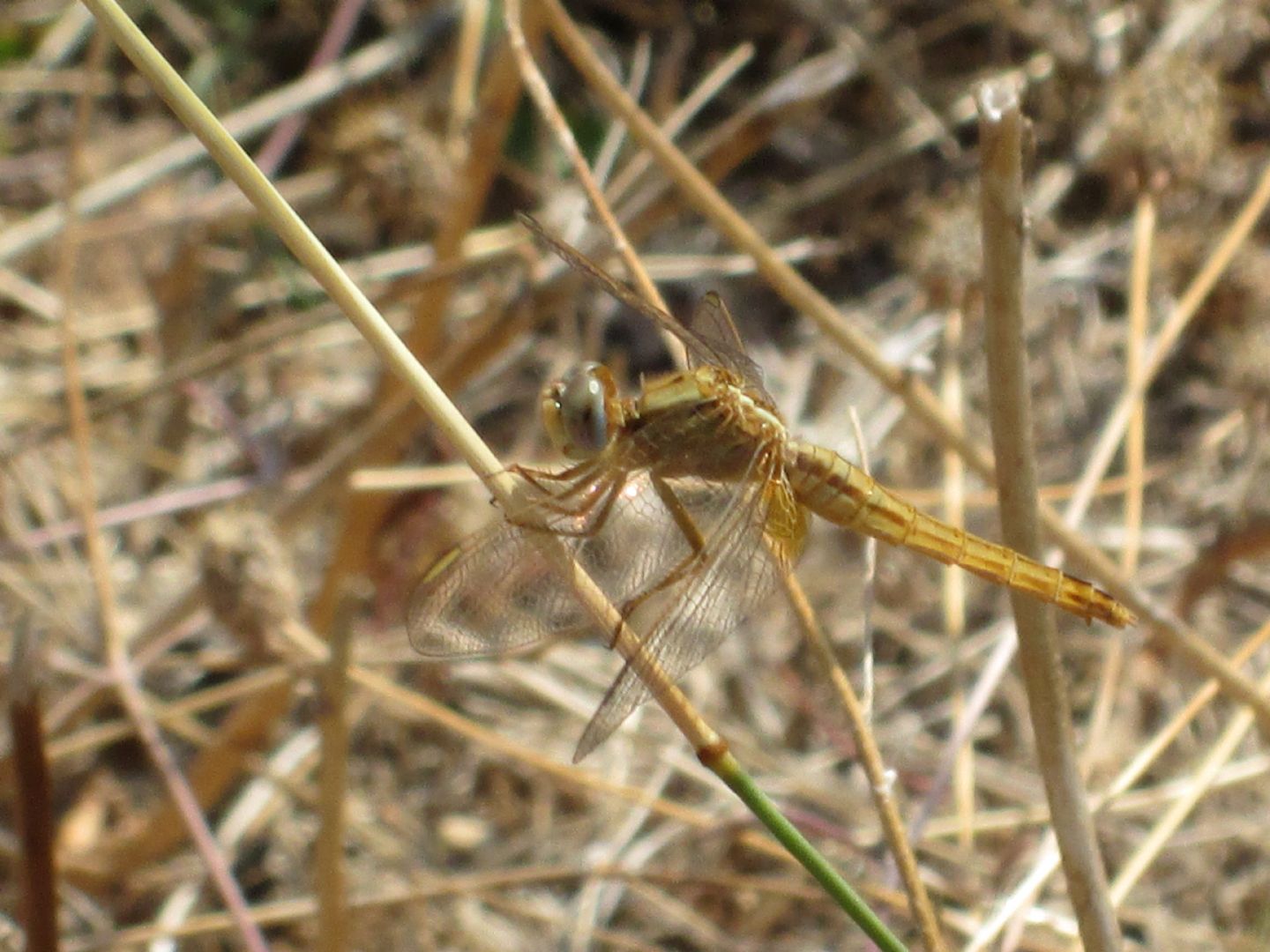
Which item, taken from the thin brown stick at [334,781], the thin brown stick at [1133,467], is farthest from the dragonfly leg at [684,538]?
the thin brown stick at [1133,467]

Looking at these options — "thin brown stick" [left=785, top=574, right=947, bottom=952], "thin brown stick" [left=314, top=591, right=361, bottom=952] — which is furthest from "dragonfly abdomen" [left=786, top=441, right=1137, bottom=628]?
"thin brown stick" [left=314, top=591, right=361, bottom=952]

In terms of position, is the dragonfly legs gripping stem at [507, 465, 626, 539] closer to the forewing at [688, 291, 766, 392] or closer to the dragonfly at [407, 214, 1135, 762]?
the dragonfly at [407, 214, 1135, 762]

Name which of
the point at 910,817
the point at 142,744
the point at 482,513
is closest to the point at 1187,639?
the point at 910,817

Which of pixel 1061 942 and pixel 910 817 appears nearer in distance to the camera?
pixel 1061 942

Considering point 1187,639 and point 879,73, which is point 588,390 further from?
point 879,73

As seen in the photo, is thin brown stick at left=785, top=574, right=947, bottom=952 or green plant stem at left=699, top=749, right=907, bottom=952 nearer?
green plant stem at left=699, top=749, right=907, bottom=952

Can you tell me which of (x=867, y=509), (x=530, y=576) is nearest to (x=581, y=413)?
(x=530, y=576)

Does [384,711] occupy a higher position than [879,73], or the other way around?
[879,73]
